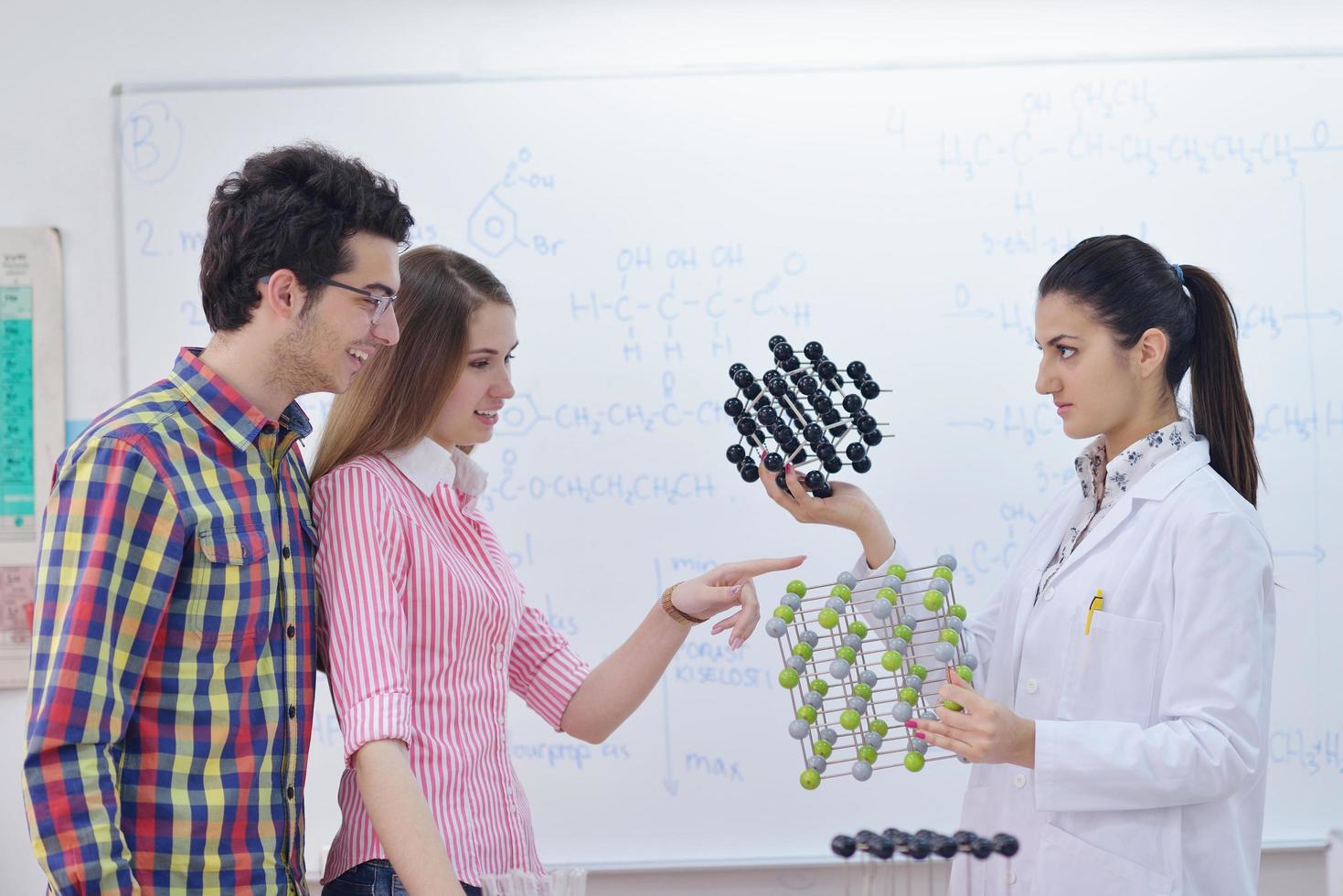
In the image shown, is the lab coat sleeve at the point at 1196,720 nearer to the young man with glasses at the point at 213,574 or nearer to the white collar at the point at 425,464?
the white collar at the point at 425,464

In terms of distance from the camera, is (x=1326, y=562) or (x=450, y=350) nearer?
(x=450, y=350)

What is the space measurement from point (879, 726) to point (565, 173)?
159 cm

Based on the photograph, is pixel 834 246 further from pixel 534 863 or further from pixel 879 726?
pixel 534 863

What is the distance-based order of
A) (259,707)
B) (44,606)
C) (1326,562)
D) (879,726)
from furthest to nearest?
(1326,562), (879,726), (259,707), (44,606)

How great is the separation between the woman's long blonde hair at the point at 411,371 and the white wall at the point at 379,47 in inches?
45.9

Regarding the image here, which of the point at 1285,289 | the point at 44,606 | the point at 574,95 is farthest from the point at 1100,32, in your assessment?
the point at 44,606

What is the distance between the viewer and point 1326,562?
8.12ft

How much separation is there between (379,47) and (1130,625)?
2.05 m

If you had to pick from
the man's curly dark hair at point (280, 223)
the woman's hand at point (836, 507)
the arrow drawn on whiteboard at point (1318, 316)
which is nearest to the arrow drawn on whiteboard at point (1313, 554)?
the arrow drawn on whiteboard at point (1318, 316)

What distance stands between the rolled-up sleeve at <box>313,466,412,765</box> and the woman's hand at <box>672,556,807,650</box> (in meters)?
0.46

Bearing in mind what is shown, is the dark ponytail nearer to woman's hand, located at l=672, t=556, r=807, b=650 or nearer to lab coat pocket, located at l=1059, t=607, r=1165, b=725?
lab coat pocket, located at l=1059, t=607, r=1165, b=725

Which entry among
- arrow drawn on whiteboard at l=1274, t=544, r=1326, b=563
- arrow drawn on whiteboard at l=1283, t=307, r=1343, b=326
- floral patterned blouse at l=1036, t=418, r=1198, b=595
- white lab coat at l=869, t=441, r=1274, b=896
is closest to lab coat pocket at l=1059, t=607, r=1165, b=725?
white lab coat at l=869, t=441, r=1274, b=896

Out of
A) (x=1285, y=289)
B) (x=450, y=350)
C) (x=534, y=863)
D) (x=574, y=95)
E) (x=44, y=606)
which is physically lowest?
(x=534, y=863)

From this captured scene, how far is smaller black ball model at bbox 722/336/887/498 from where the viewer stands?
54.4 inches
